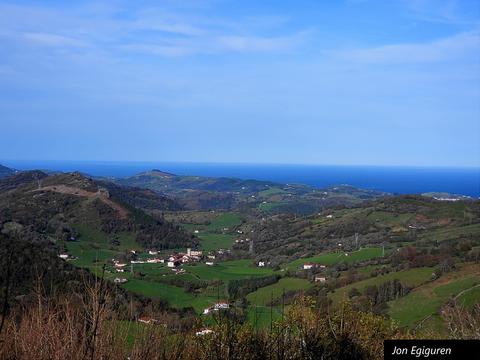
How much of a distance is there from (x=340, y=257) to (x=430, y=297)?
2697cm

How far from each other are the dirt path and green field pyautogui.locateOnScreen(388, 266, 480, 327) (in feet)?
224

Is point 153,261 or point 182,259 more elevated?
point 182,259

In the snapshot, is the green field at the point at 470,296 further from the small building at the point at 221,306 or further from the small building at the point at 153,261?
the small building at the point at 153,261

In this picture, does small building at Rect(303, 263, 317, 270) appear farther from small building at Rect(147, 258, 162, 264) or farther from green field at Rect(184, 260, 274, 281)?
small building at Rect(147, 258, 162, 264)

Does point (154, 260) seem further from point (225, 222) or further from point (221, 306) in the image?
point (221, 306)

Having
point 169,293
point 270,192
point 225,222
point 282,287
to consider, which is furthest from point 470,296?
point 270,192

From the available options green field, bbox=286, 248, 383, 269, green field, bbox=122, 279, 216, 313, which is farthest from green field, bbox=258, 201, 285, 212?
green field, bbox=122, 279, 216, 313

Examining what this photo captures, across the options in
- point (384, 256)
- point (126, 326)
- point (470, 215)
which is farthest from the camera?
point (470, 215)

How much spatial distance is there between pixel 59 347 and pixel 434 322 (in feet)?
95.1

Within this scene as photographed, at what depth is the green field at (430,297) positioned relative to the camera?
33.9m

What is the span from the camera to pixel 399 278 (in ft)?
151

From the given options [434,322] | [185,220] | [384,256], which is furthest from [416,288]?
[185,220]

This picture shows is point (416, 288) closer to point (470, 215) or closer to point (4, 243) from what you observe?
point (4, 243)

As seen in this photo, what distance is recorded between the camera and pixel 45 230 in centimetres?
8325
